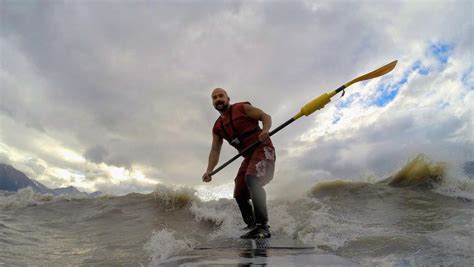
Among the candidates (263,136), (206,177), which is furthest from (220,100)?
(206,177)

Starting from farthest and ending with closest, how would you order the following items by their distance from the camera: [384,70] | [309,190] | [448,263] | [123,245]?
[309,190], [384,70], [123,245], [448,263]

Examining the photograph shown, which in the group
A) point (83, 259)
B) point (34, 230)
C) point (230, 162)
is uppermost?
point (230, 162)

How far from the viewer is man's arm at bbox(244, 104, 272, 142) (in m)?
3.99

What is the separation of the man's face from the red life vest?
94mm

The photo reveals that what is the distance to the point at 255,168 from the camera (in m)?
4.03

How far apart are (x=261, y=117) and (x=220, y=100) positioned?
0.59 meters

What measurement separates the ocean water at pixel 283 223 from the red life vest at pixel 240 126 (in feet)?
4.18

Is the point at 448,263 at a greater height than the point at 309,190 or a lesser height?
lesser

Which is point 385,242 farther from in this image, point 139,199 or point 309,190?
point 139,199

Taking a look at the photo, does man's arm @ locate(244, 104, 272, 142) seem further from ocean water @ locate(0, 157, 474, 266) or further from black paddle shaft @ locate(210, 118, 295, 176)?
ocean water @ locate(0, 157, 474, 266)

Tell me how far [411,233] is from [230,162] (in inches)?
98.2

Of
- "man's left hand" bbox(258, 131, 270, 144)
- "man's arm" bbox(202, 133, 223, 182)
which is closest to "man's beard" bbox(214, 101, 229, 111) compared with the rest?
"man's arm" bbox(202, 133, 223, 182)

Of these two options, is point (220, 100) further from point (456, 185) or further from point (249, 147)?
point (456, 185)

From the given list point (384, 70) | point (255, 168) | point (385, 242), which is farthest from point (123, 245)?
point (384, 70)
